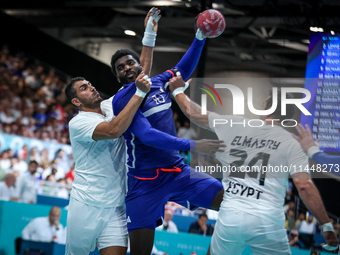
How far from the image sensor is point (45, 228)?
272 inches

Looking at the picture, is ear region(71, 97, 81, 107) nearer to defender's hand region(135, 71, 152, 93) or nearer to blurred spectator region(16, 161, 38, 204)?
defender's hand region(135, 71, 152, 93)

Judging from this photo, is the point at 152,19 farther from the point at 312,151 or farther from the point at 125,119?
the point at 312,151

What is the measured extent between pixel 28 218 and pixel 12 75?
825 cm

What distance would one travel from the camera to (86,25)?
1025cm

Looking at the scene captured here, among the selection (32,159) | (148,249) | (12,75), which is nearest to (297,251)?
(148,249)

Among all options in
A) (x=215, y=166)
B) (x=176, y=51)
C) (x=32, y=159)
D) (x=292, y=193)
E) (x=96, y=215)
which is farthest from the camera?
(x=32, y=159)

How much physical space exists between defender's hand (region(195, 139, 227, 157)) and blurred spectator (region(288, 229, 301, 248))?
10.1 ft

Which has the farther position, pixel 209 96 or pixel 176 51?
pixel 176 51

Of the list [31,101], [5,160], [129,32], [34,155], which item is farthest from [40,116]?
[129,32]

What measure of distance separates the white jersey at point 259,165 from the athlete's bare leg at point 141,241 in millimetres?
829

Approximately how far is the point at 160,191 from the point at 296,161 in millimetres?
1339

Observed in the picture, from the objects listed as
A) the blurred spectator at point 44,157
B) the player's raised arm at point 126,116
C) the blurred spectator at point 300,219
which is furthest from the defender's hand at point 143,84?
the blurred spectator at point 44,157

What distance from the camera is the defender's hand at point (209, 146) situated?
11.8 ft

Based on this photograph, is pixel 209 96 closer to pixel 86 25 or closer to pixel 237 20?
pixel 237 20
